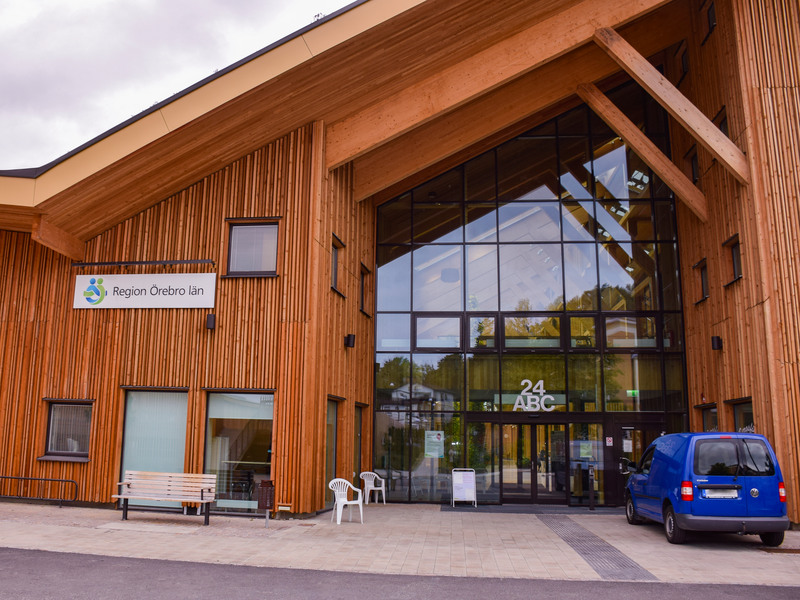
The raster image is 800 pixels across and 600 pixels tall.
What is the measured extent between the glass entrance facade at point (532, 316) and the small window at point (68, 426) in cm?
635

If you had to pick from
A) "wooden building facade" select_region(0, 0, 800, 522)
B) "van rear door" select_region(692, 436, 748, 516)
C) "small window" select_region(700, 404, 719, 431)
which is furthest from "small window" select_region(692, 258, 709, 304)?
"van rear door" select_region(692, 436, 748, 516)

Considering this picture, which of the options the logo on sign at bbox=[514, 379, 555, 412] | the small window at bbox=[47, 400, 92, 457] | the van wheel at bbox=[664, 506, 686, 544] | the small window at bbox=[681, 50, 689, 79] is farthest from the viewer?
the small window at bbox=[681, 50, 689, 79]

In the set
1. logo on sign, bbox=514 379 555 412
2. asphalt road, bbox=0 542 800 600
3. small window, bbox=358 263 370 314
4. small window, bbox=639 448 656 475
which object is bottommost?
asphalt road, bbox=0 542 800 600

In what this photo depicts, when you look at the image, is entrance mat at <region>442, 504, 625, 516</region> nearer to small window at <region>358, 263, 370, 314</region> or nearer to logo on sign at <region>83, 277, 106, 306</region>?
small window at <region>358, 263, 370, 314</region>

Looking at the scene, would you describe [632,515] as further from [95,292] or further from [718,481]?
[95,292]

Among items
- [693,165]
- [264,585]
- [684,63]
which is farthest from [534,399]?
[264,585]

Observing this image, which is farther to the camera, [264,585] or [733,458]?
[733,458]

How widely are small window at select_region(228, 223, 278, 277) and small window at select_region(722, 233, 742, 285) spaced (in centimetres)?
863

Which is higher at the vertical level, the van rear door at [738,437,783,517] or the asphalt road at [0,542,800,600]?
the van rear door at [738,437,783,517]

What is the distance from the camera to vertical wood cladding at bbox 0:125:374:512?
11.9 meters

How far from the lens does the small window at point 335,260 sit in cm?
1334

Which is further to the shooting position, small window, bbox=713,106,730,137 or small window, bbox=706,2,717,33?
small window, bbox=706,2,717,33

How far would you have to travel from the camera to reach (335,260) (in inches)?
540

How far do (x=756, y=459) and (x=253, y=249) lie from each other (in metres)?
8.79
